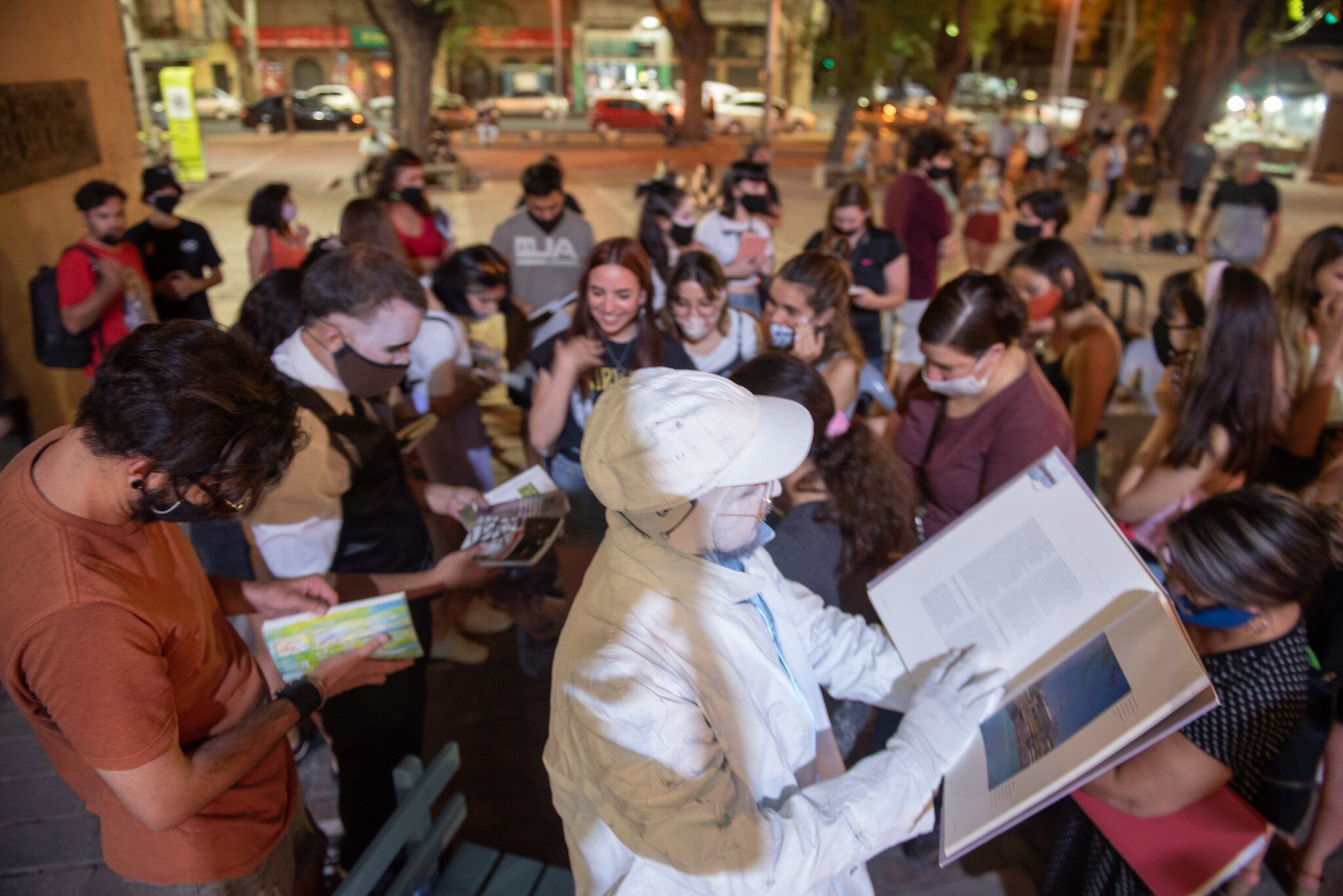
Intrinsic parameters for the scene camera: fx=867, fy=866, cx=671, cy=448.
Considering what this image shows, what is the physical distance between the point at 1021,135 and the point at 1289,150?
10324 millimetres

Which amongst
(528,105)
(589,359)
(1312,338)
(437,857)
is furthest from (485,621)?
(528,105)

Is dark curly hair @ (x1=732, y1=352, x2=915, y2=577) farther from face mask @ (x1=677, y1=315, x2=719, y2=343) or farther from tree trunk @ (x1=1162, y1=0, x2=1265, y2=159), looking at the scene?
tree trunk @ (x1=1162, y1=0, x2=1265, y2=159)

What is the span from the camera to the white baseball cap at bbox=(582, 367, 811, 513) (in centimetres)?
140

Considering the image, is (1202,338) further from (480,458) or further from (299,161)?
(299,161)

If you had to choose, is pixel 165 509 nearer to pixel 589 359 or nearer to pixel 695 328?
Result: pixel 589 359

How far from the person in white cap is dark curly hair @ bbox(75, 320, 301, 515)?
662mm

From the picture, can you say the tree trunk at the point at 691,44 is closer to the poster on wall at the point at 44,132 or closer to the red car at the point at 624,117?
the red car at the point at 624,117

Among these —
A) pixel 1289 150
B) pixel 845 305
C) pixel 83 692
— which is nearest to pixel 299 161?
pixel 845 305

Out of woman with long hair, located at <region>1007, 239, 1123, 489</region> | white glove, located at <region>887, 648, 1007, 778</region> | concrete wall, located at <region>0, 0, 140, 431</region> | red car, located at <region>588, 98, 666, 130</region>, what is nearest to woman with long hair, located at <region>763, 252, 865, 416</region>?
woman with long hair, located at <region>1007, 239, 1123, 489</region>

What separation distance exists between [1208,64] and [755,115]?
1794cm

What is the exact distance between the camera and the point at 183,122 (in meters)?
18.1

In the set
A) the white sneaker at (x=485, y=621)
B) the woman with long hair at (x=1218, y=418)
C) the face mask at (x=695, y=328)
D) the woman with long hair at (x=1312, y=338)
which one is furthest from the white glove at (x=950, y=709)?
the white sneaker at (x=485, y=621)

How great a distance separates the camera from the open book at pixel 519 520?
2.80 meters

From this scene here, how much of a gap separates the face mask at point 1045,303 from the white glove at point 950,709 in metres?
2.94
